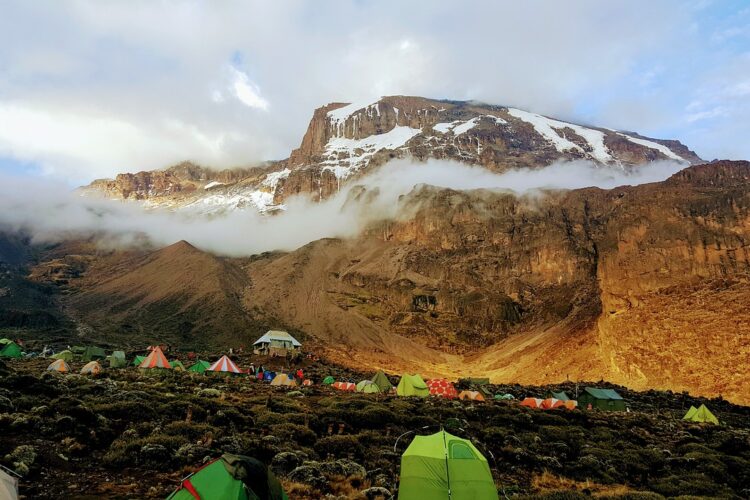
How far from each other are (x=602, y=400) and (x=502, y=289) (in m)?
80.0

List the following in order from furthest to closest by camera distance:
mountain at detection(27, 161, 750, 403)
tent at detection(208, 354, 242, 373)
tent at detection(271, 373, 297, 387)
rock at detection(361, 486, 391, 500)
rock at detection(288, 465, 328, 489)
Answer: mountain at detection(27, 161, 750, 403) < tent at detection(208, 354, 242, 373) < tent at detection(271, 373, 297, 387) < rock at detection(288, 465, 328, 489) < rock at detection(361, 486, 391, 500)

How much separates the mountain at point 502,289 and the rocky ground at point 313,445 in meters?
39.9

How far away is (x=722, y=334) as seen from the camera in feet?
188


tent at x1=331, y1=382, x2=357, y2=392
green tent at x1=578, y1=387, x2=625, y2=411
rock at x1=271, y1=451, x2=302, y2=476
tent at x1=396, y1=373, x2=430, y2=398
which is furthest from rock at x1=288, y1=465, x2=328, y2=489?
green tent at x1=578, y1=387, x2=625, y2=411

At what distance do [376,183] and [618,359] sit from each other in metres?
135

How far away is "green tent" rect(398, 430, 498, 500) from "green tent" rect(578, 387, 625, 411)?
32.3m

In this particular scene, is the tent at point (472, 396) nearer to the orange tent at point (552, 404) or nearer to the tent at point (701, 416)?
the orange tent at point (552, 404)

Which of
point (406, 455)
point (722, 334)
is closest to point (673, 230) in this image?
point (722, 334)

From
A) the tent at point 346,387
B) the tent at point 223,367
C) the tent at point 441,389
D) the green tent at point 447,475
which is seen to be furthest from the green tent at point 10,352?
the green tent at point 447,475

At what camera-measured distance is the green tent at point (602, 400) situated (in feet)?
132

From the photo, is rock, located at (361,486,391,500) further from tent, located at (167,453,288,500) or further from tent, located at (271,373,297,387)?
tent, located at (271,373,297,387)

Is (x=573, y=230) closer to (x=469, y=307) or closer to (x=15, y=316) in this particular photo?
(x=469, y=307)

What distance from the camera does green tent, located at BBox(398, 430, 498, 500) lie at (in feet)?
39.2

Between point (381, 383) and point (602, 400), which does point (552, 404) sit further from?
point (381, 383)
